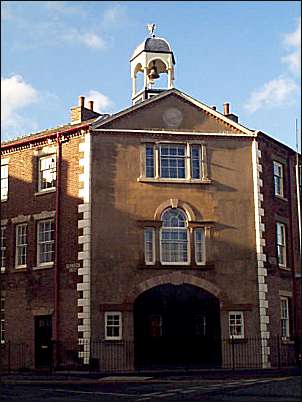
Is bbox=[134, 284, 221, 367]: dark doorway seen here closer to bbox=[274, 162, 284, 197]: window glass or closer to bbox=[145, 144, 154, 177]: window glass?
bbox=[145, 144, 154, 177]: window glass

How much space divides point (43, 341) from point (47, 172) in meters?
7.63

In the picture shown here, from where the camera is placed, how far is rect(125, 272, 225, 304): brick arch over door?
29.4m

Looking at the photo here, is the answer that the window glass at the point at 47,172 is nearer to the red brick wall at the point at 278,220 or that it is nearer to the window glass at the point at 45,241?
the window glass at the point at 45,241

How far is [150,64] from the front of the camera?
114ft

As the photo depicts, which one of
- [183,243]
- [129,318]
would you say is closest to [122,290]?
[129,318]

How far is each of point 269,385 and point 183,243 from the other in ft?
35.7

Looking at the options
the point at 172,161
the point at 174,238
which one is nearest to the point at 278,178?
the point at 172,161

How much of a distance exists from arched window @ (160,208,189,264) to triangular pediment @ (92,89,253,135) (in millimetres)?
3949

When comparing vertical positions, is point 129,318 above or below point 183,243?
below

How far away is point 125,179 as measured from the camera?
30.5 m

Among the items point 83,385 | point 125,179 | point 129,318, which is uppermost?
point 125,179

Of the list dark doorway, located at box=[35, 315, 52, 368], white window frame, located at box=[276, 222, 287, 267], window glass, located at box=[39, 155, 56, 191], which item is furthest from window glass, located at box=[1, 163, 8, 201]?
white window frame, located at box=[276, 222, 287, 267]

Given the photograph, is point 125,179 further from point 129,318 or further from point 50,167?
point 129,318

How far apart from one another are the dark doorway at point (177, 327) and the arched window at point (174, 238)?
1.23 metres
